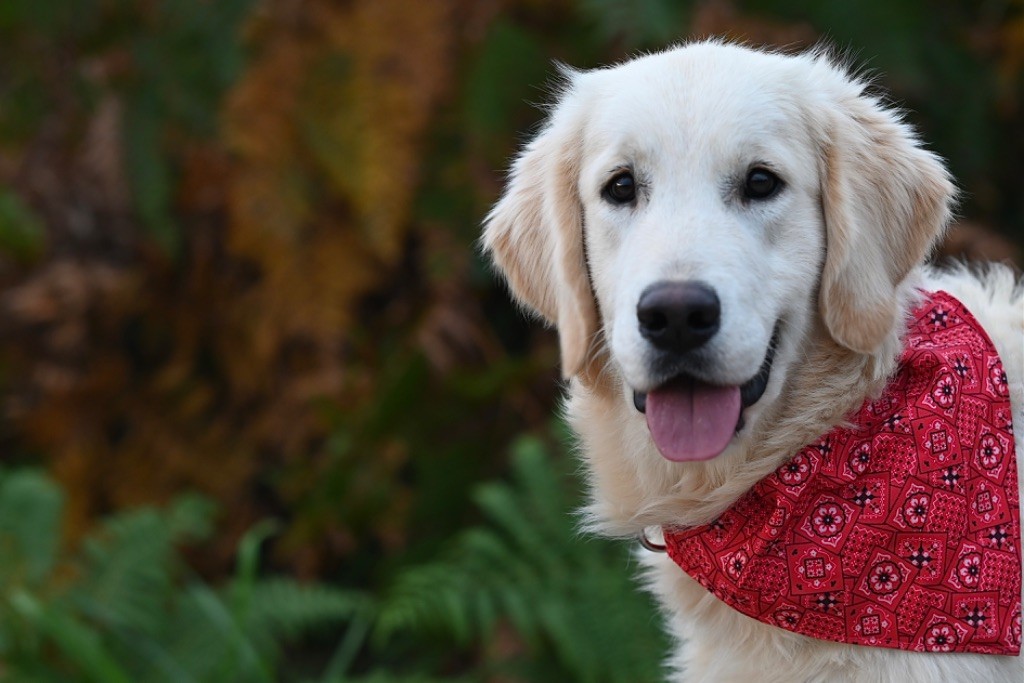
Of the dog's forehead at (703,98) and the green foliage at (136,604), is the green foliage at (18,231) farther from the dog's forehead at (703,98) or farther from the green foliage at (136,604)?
Answer: the dog's forehead at (703,98)

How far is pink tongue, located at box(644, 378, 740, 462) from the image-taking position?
2512 mm

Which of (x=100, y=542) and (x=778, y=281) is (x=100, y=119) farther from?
(x=778, y=281)

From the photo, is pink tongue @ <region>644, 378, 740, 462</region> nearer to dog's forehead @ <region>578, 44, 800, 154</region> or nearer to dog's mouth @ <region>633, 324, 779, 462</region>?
dog's mouth @ <region>633, 324, 779, 462</region>

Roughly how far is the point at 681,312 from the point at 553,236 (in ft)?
2.11

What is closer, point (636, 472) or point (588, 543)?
point (636, 472)

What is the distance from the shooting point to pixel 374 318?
19.1 ft

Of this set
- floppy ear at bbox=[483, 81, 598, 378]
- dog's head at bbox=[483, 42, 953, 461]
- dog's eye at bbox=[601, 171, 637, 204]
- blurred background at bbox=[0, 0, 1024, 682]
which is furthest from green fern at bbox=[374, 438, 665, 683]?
dog's eye at bbox=[601, 171, 637, 204]

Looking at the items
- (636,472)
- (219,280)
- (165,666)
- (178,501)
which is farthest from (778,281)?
(219,280)

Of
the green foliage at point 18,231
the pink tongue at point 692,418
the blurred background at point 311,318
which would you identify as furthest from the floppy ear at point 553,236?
the green foliage at point 18,231

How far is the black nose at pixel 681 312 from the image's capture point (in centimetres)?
238

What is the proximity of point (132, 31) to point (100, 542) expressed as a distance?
8.62 ft

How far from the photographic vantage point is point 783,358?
Answer: 8.63 ft

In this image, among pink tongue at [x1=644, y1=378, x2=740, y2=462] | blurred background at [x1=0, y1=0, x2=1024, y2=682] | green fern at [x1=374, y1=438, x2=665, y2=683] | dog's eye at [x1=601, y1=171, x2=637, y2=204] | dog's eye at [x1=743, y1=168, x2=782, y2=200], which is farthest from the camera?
blurred background at [x1=0, y1=0, x2=1024, y2=682]

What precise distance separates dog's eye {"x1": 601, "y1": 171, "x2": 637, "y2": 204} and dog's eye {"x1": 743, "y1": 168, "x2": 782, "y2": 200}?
0.89 feet
